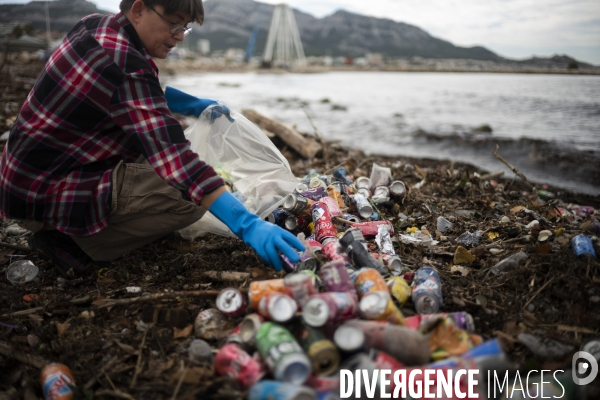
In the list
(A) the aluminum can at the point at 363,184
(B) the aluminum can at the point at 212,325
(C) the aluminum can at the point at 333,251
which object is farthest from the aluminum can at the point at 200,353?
(A) the aluminum can at the point at 363,184

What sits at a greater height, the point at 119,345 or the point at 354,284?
the point at 354,284

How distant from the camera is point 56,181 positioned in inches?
88.7

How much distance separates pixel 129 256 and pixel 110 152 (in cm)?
79

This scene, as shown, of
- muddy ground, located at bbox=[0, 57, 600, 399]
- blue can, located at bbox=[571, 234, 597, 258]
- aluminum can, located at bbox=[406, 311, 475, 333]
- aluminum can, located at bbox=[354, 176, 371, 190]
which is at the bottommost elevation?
muddy ground, located at bbox=[0, 57, 600, 399]

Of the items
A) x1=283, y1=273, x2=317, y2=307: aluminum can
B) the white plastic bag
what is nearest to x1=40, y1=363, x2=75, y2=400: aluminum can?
x1=283, y1=273, x2=317, y2=307: aluminum can

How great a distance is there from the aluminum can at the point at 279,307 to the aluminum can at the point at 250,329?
0.14 ft

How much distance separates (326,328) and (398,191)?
2.28 meters

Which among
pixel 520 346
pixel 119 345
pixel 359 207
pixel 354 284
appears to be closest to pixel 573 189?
pixel 359 207

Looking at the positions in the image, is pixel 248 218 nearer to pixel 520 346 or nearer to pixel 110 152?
pixel 110 152

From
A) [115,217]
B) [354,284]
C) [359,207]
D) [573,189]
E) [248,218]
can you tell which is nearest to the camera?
[354,284]

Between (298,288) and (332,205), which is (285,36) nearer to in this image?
(332,205)

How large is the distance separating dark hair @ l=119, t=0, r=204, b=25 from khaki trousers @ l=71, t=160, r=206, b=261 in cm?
95

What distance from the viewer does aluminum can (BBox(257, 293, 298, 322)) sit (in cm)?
159

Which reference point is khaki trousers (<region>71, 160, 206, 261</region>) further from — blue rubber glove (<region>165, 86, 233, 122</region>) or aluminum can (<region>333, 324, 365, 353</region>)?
aluminum can (<region>333, 324, 365, 353</region>)
